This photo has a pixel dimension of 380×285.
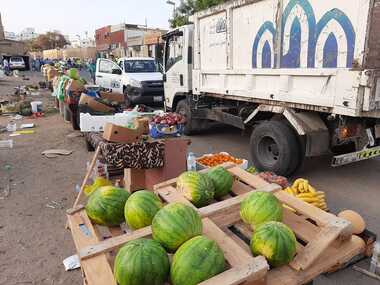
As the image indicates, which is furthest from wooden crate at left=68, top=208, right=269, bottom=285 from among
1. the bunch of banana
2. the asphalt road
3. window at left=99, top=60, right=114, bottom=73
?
window at left=99, top=60, right=114, bottom=73

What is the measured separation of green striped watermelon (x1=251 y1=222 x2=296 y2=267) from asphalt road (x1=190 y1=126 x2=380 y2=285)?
1.42m

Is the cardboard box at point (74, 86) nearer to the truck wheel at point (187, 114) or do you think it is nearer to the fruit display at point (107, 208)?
the truck wheel at point (187, 114)

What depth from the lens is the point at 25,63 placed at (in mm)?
41500

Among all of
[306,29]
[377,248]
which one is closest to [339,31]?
[306,29]

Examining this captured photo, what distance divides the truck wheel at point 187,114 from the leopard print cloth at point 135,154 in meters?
3.85

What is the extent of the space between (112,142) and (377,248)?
2990 mm

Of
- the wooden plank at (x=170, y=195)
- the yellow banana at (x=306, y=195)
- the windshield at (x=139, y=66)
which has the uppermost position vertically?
the windshield at (x=139, y=66)

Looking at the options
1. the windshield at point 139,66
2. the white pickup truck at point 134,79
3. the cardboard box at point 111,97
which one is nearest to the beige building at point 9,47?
the white pickup truck at point 134,79

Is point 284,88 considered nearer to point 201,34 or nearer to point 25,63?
point 201,34

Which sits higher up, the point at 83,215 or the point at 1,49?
the point at 1,49

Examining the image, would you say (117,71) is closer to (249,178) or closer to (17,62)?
(249,178)

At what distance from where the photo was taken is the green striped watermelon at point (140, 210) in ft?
6.86

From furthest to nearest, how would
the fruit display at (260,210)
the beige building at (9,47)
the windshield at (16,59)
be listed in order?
1. the beige building at (9,47)
2. the windshield at (16,59)
3. the fruit display at (260,210)

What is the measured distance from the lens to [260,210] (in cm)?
202
